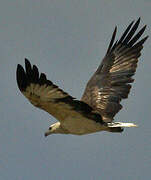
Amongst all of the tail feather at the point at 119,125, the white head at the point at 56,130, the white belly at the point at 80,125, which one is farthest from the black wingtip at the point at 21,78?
the tail feather at the point at 119,125

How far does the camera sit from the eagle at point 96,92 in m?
12.1

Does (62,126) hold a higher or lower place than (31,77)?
lower

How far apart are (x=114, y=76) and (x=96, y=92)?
0.72m

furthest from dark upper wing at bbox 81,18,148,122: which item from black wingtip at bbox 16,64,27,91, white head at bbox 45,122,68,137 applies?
black wingtip at bbox 16,64,27,91

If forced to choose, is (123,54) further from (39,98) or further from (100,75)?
(39,98)

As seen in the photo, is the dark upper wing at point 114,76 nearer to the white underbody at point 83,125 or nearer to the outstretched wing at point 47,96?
the white underbody at point 83,125

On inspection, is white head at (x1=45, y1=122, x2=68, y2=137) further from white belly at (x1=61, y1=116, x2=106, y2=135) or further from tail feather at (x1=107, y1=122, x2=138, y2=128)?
tail feather at (x1=107, y1=122, x2=138, y2=128)

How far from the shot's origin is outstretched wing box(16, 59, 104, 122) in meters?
11.9

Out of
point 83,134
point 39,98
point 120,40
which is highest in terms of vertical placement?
point 120,40

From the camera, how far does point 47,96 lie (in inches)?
486

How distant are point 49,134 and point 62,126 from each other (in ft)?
2.44

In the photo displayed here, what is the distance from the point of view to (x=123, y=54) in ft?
53.7

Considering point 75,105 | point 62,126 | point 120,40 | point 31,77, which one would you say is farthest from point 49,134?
point 120,40

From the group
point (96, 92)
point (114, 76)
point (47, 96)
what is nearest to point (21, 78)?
point (47, 96)
